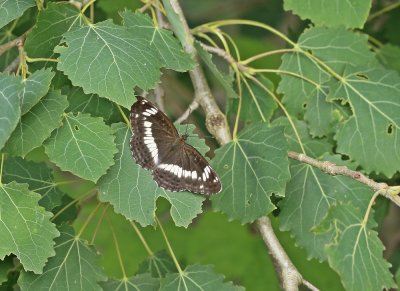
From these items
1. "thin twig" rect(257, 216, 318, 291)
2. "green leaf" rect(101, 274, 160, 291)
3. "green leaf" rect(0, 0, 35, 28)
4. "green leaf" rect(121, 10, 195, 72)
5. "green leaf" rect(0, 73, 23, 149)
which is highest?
"green leaf" rect(0, 0, 35, 28)

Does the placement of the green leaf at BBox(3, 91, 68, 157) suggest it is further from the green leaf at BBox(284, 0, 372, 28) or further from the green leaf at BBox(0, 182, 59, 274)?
the green leaf at BBox(284, 0, 372, 28)

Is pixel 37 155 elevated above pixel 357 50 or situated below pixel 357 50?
below

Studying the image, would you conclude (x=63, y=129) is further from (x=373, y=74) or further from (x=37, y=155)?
(x=37, y=155)

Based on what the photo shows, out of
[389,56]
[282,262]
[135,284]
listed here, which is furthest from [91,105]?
[389,56]

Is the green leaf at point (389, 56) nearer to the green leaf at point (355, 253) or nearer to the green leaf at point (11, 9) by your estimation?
the green leaf at point (355, 253)

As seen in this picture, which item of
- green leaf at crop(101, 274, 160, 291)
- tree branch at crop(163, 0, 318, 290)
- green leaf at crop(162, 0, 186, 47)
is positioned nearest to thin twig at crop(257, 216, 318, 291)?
tree branch at crop(163, 0, 318, 290)

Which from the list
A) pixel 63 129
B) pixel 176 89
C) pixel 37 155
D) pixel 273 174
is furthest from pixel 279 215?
pixel 37 155
